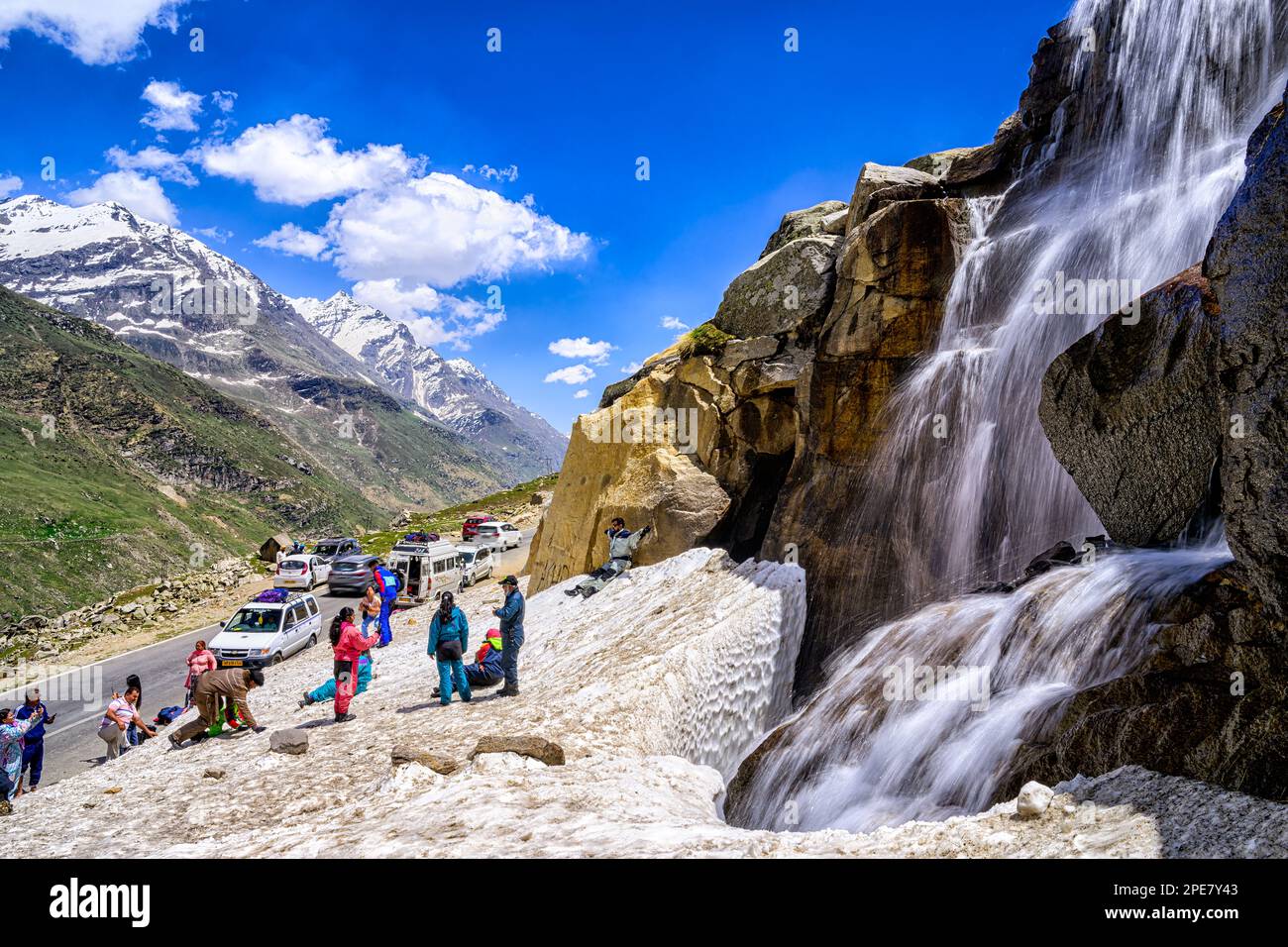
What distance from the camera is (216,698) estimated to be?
1261 centimetres

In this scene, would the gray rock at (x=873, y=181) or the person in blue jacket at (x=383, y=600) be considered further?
the person in blue jacket at (x=383, y=600)

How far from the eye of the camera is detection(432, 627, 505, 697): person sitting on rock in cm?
1309

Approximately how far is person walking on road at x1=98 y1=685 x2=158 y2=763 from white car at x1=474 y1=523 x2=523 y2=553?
3000cm

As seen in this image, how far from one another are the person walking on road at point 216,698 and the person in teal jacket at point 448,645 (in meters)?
3.43

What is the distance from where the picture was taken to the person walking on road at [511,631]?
12078mm

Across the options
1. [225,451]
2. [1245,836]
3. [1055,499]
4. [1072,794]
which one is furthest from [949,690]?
[225,451]

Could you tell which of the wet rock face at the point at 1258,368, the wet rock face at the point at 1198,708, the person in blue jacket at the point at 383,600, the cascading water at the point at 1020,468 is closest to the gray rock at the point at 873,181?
the cascading water at the point at 1020,468

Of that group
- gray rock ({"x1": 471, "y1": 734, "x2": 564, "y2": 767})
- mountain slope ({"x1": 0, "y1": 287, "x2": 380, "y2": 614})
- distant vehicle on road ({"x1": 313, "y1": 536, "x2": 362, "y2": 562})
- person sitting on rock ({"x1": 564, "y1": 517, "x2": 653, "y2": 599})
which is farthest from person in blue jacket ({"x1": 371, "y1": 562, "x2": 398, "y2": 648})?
mountain slope ({"x1": 0, "y1": 287, "x2": 380, "y2": 614})

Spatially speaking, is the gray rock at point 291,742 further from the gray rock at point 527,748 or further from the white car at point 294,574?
the white car at point 294,574

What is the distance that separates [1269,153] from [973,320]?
882 centimetres

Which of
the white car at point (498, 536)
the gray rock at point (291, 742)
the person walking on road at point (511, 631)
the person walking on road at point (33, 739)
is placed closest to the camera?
the gray rock at point (291, 742)

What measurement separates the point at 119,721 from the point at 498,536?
31.5 metres

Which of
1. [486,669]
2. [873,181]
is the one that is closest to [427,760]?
[486,669]

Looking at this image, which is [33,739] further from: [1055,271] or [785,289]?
[1055,271]
